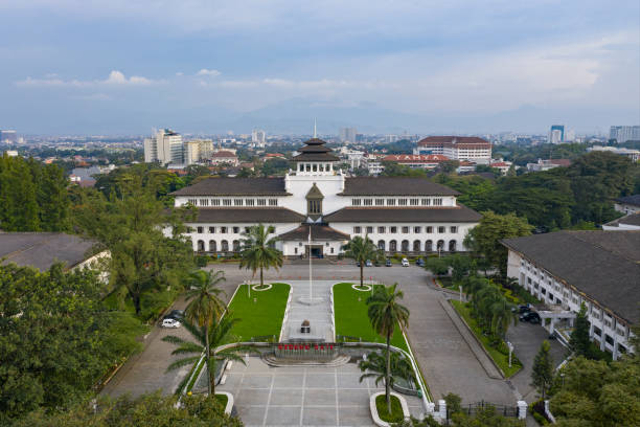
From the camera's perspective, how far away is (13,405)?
20641mm

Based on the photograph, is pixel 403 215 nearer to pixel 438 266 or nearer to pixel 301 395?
pixel 438 266

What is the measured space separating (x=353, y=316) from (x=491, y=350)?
12246 millimetres

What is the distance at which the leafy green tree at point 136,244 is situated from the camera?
120ft

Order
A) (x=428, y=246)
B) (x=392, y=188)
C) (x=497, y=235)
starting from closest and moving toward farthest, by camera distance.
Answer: (x=497, y=235)
(x=428, y=246)
(x=392, y=188)

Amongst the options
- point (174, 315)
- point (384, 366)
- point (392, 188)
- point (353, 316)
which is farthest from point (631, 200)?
point (174, 315)

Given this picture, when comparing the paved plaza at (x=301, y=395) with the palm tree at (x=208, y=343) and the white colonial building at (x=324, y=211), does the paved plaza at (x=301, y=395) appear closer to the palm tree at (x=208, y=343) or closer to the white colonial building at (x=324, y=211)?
the palm tree at (x=208, y=343)

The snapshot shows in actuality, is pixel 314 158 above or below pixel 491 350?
above

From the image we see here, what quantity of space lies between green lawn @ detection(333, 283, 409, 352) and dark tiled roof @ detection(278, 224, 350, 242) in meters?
11.6

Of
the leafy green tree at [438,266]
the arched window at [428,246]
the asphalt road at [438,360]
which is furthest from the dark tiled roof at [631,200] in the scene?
the asphalt road at [438,360]

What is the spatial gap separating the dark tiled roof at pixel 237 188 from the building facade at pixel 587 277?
34519 millimetres

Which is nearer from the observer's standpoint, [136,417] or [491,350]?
[136,417]

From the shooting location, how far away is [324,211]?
221ft

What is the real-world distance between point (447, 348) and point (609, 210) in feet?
205

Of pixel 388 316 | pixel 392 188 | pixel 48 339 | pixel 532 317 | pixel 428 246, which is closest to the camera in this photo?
pixel 48 339
